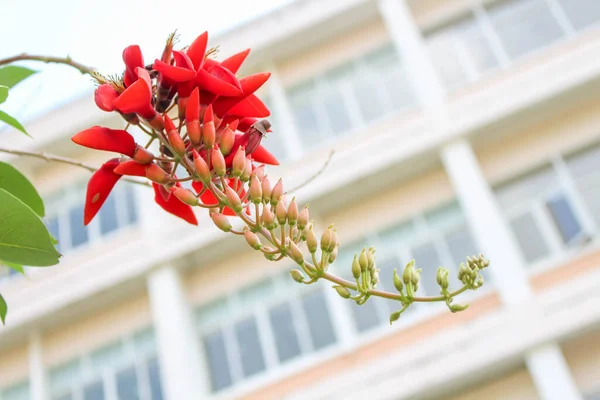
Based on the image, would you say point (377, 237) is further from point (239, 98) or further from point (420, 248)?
point (239, 98)

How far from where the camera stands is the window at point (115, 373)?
27.1ft

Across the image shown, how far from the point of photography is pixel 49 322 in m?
8.80

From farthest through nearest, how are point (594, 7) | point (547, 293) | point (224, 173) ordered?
1. point (594, 7)
2. point (547, 293)
3. point (224, 173)

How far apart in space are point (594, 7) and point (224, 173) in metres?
8.40

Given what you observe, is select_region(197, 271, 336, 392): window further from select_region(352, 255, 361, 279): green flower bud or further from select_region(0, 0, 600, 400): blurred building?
select_region(352, 255, 361, 279): green flower bud

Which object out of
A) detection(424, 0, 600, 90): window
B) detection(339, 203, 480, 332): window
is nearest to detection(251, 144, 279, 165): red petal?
detection(339, 203, 480, 332): window

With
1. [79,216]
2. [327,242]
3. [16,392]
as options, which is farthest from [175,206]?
[79,216]

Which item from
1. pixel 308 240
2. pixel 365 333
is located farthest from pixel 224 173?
pixel 365 333

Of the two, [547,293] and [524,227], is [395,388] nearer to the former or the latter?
[547,293]

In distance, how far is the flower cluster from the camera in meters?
0.73

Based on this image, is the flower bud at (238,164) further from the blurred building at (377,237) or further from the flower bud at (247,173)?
the blurred building at (377,237)

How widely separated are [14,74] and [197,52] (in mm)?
470

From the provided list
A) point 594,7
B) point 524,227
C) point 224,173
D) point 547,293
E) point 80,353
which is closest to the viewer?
point 224,173

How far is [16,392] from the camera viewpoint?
28.8ft
